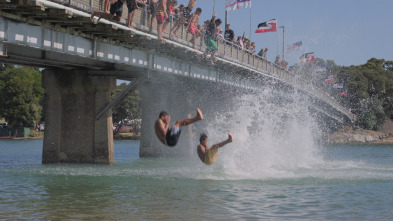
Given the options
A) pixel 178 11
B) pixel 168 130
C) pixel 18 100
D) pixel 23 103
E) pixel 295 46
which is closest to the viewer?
pixel 168 130

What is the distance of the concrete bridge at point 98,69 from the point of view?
72.7ft

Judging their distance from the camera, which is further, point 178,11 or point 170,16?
point 178,11

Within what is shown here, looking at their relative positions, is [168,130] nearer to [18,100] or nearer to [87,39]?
[87,39]

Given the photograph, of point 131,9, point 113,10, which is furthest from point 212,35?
point 113,10

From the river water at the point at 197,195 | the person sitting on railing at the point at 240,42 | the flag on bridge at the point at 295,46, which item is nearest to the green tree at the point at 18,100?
the flag on bridge at the point at 295,46

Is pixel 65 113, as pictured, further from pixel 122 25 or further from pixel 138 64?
pixel 122 25

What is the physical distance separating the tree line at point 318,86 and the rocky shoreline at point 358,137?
5.98 metres

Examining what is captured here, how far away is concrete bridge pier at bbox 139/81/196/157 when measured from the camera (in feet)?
143

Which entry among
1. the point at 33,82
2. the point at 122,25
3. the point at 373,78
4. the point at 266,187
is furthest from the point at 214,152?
the point at 373,78

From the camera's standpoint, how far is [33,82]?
111 metres

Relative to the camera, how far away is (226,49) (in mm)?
39656

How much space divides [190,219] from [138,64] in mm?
17145

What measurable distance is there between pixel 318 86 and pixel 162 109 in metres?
77.8

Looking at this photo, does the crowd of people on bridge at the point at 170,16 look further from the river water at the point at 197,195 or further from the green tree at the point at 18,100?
the green tree at the point at 18,100
